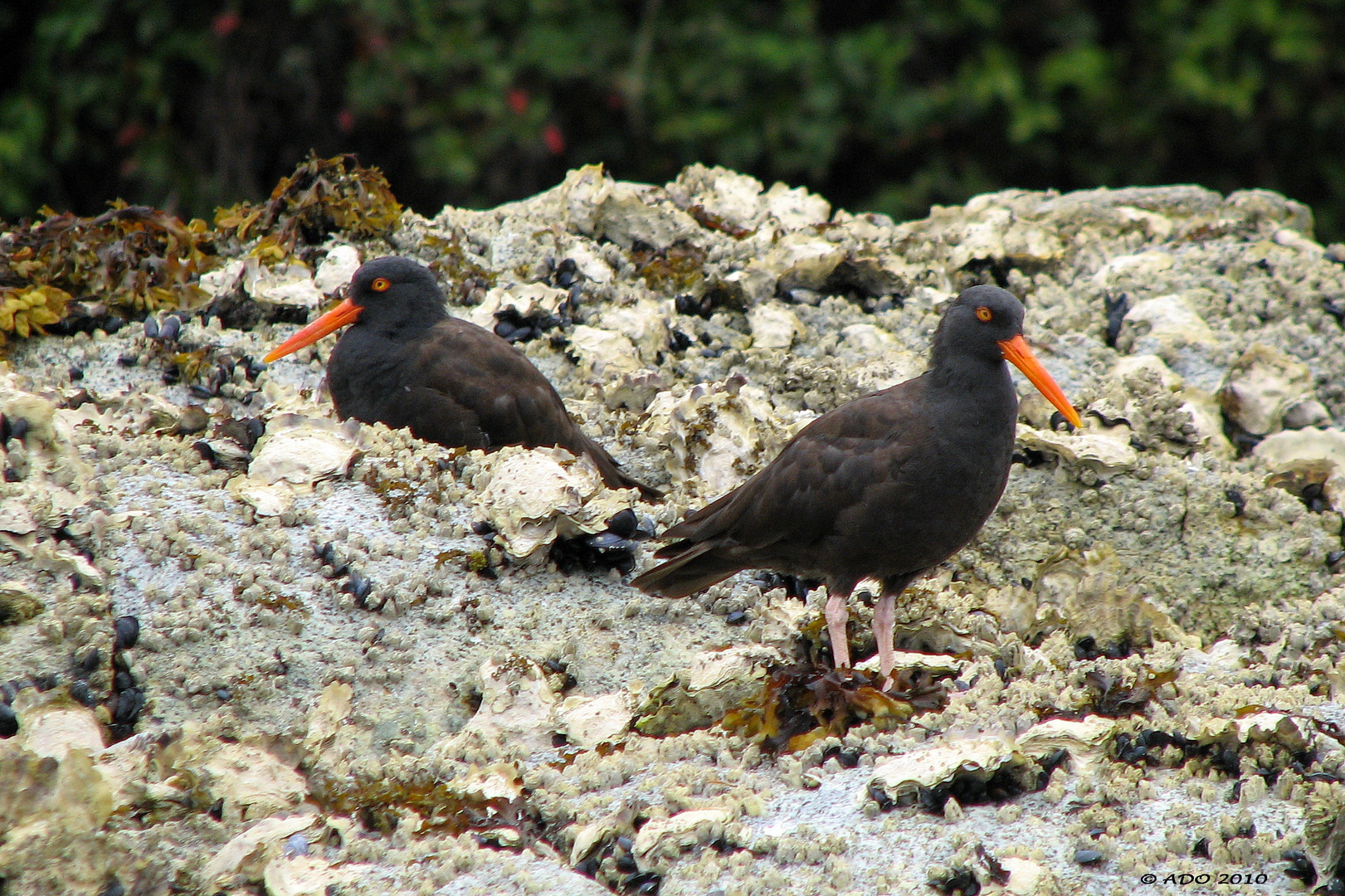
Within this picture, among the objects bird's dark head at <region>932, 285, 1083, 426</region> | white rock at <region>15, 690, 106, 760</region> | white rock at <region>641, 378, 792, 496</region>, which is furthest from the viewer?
white rock at <region>641, 378, 792, 496</region>

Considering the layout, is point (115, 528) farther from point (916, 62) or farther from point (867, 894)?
point (916, 62)

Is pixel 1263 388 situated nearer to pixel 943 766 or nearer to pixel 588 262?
pixel 588 262

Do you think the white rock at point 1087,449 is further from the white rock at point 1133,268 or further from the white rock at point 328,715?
the white rock at point 328,715

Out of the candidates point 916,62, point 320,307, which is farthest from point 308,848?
point 916,62

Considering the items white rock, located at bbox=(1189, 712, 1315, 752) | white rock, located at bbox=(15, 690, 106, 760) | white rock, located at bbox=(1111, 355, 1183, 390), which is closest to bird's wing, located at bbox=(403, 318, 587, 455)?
white rock, located at bbox=(15, 690, 106, 760)

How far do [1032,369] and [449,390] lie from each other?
2.20 meters

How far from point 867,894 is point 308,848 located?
1261 millimetres

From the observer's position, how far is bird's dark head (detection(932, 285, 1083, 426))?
405 cm

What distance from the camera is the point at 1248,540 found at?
4.64m

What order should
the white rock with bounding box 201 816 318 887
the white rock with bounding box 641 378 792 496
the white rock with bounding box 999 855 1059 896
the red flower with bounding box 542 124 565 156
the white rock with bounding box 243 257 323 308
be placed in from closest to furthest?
the white rock with bounding box 999 855 1059 896
the white rock with bounding box 201 816 318 887
the white rock with bounding box 641 378 792 496
the white rock with bounding box 243 257 323 308
the red flower with bounding box 542 124 565 156

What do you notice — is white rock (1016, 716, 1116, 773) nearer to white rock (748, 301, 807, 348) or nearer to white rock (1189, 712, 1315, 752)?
white rock (1189, 712, 1315, 752)

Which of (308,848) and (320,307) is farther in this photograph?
(320,307)

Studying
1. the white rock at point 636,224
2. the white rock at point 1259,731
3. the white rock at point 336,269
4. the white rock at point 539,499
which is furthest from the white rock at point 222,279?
the white rock at point 1259,731

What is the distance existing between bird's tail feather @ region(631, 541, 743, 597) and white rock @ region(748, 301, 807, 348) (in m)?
1.71
